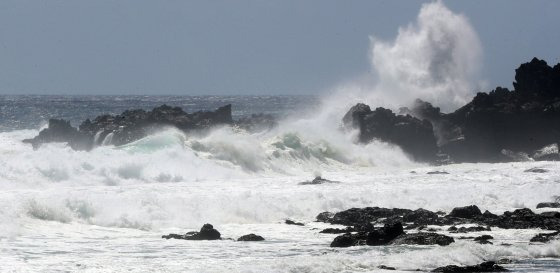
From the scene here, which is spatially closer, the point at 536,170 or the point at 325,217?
the point at 325,217

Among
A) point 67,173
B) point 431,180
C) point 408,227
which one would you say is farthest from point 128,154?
point 408,227

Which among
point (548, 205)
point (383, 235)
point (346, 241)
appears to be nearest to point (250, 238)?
point (346, 241)

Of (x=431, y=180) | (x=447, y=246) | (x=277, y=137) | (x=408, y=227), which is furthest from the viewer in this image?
(x=277, y=137)

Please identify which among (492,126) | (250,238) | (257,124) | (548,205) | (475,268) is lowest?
(250,238)

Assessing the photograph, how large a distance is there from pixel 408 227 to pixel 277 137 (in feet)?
107

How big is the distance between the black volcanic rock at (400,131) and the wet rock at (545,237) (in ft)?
118

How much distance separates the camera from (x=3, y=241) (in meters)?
22.4

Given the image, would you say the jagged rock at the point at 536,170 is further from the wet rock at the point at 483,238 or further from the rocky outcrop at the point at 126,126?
the rocky outcrop at the point at 126,126

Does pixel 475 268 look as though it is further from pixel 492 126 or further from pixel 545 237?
pixel 492 126

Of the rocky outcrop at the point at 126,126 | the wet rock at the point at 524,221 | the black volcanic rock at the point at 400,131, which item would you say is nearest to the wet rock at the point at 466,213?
the wet rock at the point at 524,221

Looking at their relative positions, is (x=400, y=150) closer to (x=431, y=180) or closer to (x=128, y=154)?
(x=431, y=180)

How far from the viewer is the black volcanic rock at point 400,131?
6081cm

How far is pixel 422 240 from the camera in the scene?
22.9 m

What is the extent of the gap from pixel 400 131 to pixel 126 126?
19.1 meters
